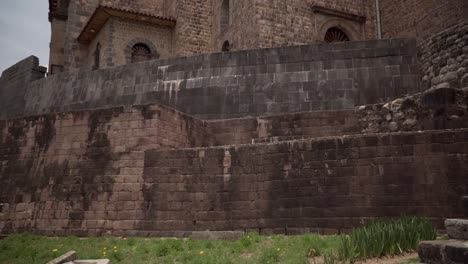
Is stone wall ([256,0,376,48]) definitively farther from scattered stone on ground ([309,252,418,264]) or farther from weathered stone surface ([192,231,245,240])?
scattered stone on ground ([309,252,418,264])

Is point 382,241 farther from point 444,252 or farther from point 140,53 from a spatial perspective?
point 140,53

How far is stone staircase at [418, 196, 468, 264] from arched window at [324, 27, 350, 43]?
1528 centimetres

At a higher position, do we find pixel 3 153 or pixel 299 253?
pixel 3 153

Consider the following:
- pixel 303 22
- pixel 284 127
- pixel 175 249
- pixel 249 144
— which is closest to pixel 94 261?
pixel 175 249

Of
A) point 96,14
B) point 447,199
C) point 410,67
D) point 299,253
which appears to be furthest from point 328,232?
point 96,14

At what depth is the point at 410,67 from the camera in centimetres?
1070

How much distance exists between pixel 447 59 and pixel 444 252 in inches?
246

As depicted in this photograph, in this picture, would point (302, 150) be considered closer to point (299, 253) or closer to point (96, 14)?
point (299, 253)

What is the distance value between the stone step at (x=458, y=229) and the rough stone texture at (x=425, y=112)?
3.15m

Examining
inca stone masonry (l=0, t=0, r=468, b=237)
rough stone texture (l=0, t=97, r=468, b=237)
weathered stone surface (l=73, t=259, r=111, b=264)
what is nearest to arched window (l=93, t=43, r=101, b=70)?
inca stone masonry (l=0, t=0, r=468, b=237)

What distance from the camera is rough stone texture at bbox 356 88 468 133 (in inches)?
298

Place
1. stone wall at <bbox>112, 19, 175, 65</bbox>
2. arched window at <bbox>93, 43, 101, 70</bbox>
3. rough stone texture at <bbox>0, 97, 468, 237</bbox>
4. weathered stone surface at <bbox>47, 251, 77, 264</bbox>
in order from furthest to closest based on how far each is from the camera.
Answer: arched window at <bbox>93, 43, 101, 70</bbox>
stone wall at <bbox>112, 19, 175, 65</bbox>
rough stone texture at <bbox>0, 97, 468, 237</bbox>
weathered stone surface at <bbox>47, 251, 77, 264</bbox>

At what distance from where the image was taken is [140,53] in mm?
20594

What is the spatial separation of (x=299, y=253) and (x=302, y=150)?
2159 millimetres
